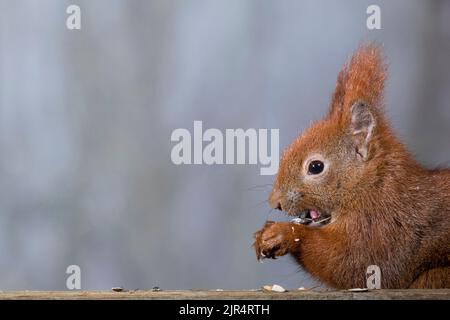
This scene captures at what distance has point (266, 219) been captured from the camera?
2.41 metres

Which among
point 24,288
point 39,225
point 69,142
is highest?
point 69,142

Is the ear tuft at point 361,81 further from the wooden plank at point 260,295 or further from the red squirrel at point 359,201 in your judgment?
the wooden plank at point 260,295

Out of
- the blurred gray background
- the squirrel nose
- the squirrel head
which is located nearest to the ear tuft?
the squirrel head

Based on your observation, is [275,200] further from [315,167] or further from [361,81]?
[361,81]

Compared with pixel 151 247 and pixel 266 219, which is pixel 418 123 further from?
pixel 151 247

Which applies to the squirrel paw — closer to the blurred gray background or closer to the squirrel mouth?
the squirrel mouth

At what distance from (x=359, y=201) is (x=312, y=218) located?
127mm

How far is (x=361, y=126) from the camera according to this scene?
7.22 ft

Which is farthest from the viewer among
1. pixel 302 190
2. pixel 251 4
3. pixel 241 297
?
pixel 251 4

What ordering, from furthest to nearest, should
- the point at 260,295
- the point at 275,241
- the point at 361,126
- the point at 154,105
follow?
the point at 154,105
the point at 361,126
the point at 275,241
the point at 260,295

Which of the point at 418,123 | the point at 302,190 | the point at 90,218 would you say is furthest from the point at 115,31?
the point at 418,123

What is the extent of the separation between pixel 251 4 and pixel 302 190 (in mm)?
539

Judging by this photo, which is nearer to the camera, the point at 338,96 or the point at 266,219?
the point at 338,96

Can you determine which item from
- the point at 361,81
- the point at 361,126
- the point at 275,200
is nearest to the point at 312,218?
the point at 275,200
